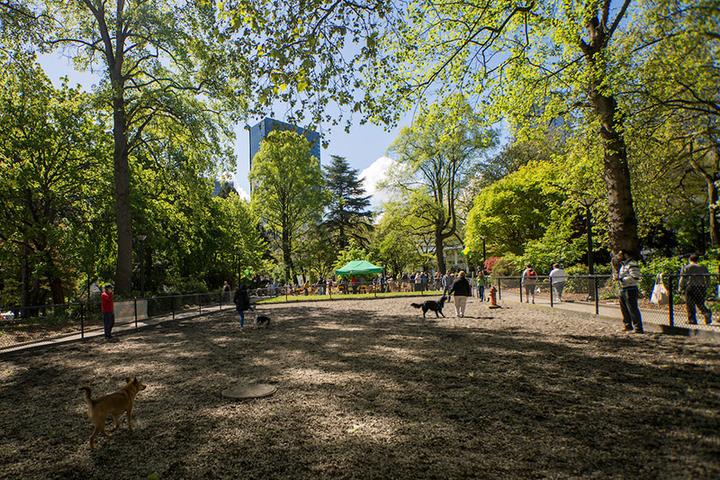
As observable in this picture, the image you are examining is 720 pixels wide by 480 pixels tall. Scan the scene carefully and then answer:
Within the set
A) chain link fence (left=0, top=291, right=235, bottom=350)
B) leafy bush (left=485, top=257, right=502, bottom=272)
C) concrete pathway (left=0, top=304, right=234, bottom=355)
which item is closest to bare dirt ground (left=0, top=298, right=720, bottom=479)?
concrete pathway (left=0, top=304, right=234, bottom=355)

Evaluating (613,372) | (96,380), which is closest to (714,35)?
(613,372)

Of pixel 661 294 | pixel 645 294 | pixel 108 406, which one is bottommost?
pixel 108 406

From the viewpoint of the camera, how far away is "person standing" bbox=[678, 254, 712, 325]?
9148 mm

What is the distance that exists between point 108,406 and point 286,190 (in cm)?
3959

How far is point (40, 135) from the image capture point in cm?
1788

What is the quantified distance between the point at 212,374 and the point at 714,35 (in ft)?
37.0

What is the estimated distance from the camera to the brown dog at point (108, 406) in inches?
175

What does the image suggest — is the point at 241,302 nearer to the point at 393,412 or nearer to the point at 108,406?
the point at 108,406

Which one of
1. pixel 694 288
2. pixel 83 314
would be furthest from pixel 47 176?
pixel 694 288

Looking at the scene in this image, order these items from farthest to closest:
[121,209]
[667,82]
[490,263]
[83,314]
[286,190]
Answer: [286,190] → [490,263] → [121,209] → [83,314] → [667,82]

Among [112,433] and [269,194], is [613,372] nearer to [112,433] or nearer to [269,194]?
[112,433]

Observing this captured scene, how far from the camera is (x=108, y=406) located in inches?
181

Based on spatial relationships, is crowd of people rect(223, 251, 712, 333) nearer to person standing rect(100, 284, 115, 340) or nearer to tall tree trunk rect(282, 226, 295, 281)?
person standing rect(100, 284, 115, 340)

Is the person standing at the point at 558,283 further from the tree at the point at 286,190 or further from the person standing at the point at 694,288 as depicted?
the tree at the point at 286,190
